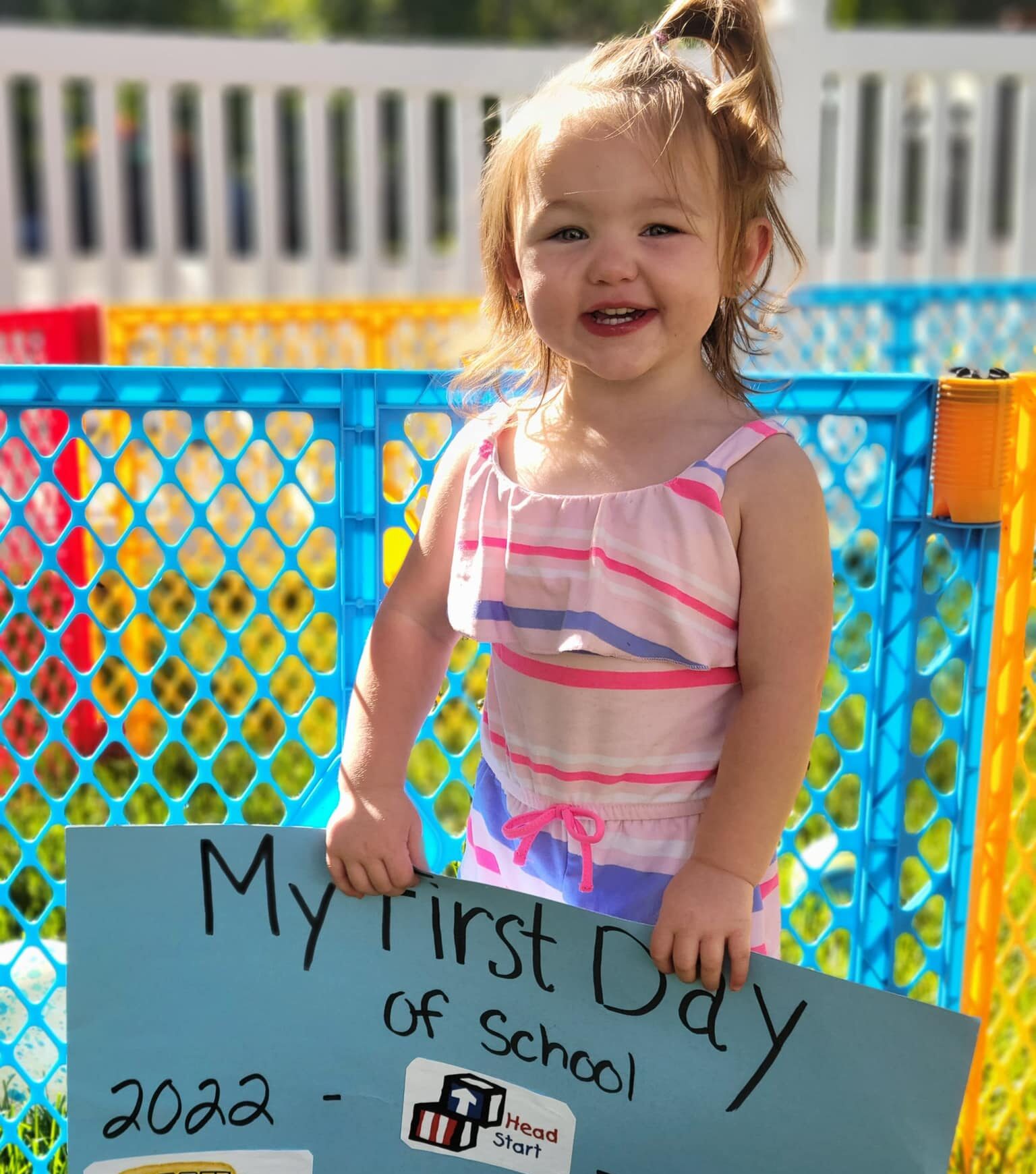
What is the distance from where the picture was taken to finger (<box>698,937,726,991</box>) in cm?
133

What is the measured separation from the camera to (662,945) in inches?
52.7

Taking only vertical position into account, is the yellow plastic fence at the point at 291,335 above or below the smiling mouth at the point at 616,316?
above

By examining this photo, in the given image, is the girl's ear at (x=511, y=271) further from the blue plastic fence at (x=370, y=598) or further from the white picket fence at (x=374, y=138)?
the white picket fence at (x=374, y=138)

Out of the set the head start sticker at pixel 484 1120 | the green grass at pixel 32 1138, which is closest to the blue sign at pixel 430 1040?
the head start sticker at pixel 484 1120

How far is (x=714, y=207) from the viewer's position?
1366mm

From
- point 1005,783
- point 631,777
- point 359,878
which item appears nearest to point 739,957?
point 631,777

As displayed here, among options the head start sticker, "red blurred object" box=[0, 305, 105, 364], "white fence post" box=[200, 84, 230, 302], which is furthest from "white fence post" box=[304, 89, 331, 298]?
the head start sticker

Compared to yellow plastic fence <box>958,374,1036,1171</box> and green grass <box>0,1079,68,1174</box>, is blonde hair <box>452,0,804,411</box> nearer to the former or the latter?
yellow plastic fence <box>958,374,1036,1171</box>

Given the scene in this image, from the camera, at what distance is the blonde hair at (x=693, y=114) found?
1336mm

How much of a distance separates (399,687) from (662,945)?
424 mm

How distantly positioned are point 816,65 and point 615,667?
4892mm

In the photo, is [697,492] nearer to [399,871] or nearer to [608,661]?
[608,661]

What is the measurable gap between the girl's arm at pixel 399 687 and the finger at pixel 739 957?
36 centimetres

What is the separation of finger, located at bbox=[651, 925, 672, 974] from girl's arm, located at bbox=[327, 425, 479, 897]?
0.93 ft
